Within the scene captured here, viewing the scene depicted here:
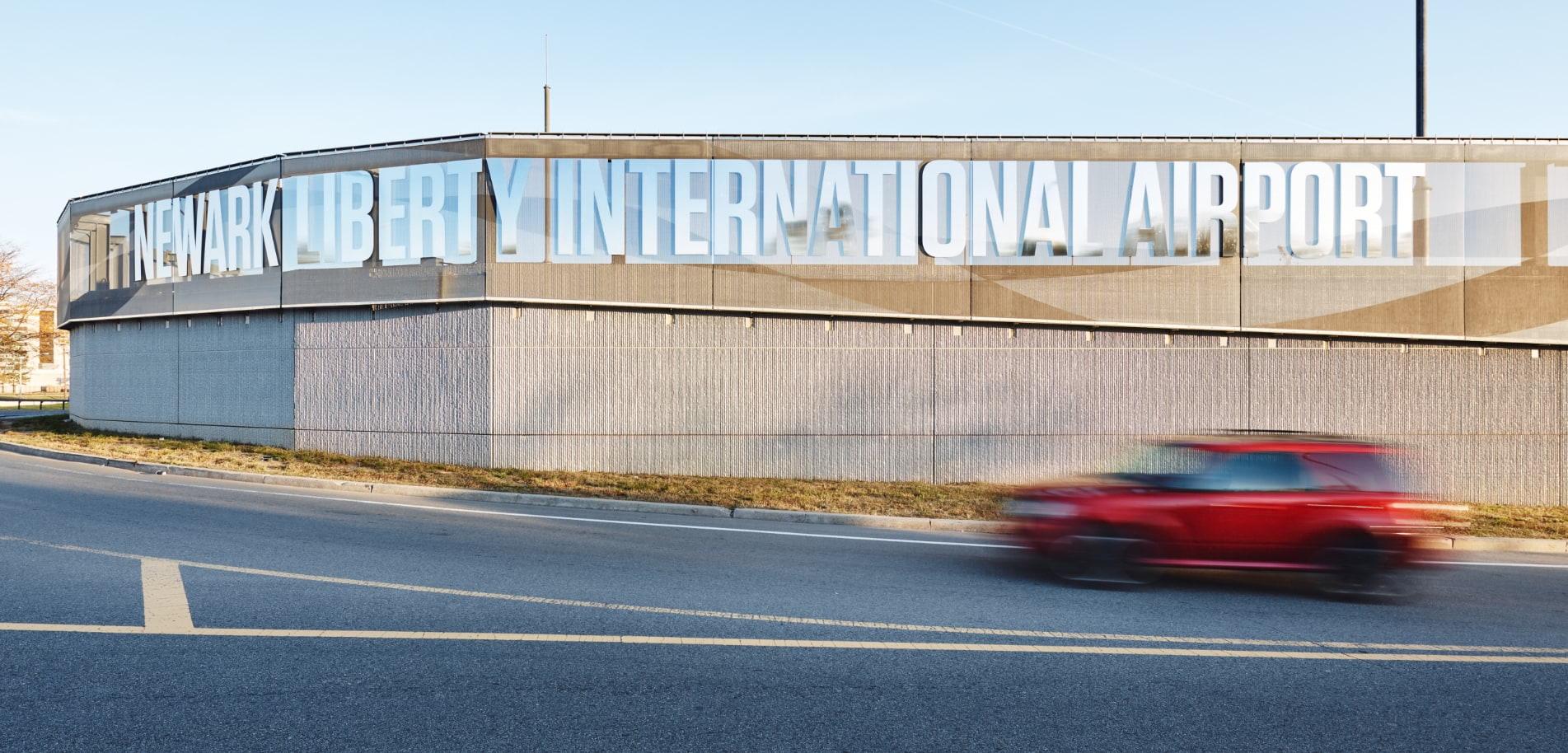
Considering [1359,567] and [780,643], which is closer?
[780,643]

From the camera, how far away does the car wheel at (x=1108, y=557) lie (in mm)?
8008

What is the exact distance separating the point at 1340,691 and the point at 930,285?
11.8 metres

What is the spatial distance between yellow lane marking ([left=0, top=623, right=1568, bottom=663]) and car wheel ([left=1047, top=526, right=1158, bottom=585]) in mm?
1947

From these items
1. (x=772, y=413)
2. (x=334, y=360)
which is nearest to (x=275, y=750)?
(x=772, y=413)

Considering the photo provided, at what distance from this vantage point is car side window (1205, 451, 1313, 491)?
8055 millimetres

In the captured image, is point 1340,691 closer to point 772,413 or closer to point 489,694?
point 489,694

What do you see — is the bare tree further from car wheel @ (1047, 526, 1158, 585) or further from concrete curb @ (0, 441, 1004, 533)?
car wheel @ (1047, 526, 1158, 585)

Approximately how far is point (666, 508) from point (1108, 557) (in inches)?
271

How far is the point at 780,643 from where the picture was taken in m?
6.04

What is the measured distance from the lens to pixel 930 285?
16.5 m

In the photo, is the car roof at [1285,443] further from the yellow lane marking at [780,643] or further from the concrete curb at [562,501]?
the concrete curb at [562,501]

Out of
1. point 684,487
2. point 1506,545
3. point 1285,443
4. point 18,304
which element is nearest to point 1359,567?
point 1285,443

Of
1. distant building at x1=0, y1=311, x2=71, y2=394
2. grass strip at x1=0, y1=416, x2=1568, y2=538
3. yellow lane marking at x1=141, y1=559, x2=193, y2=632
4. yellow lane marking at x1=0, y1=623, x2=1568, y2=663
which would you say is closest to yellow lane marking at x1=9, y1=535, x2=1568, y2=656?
yellow lane marking at x1=0, y1=623, x2=1568, y2=663

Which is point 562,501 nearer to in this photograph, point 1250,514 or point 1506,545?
point 1250,514
